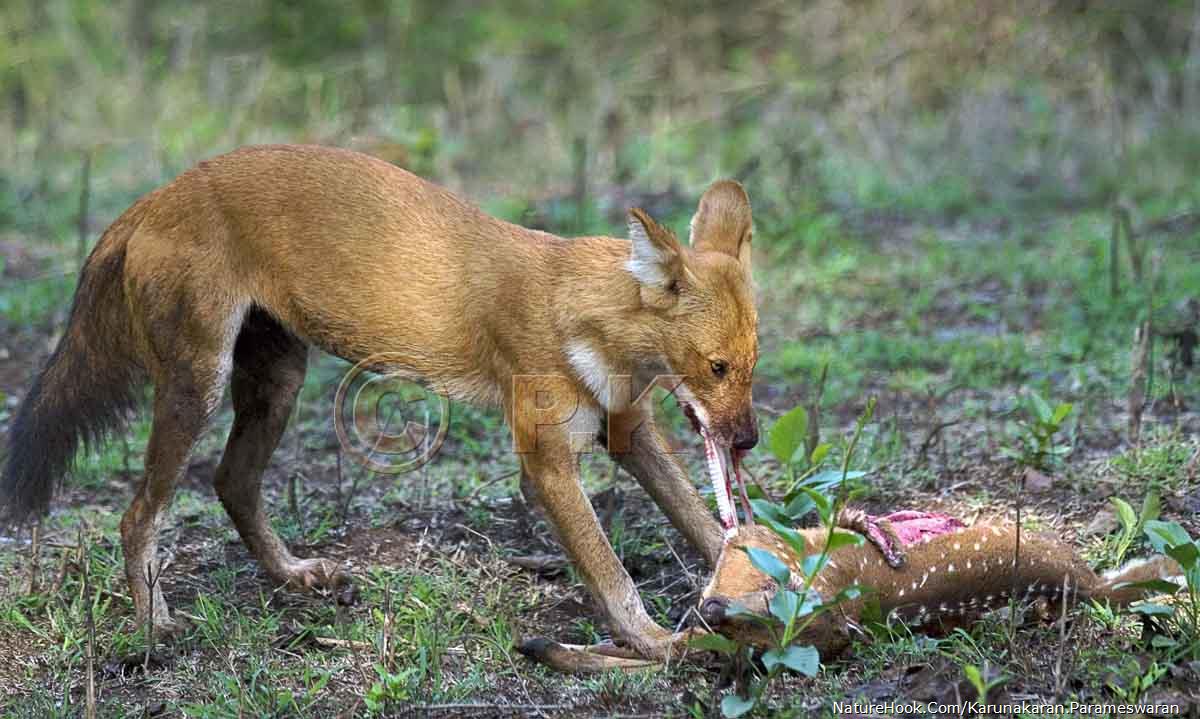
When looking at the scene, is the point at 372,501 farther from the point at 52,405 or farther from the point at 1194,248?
the point at 1194,248

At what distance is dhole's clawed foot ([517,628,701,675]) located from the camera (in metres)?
4.33

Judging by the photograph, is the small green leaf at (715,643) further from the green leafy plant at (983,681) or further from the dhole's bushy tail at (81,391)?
the dhole's bushy tail at (81,391)

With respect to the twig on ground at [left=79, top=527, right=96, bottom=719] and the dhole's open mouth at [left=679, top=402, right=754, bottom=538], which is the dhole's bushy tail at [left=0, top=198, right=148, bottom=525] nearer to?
the twig on ground at [left=79, top=527, right=96, bottom=719]

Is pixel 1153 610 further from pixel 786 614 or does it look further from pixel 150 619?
pixel 150 619

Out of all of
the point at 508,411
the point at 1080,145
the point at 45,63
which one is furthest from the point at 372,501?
the point at 45,63

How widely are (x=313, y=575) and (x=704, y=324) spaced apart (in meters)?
1.62

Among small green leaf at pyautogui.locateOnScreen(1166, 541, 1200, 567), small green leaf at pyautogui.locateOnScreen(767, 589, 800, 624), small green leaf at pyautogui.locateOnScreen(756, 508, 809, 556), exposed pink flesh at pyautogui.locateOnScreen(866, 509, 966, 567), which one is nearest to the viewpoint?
small green leaf at pyautogui.locateOnScreen(767, 589, 800, 624)

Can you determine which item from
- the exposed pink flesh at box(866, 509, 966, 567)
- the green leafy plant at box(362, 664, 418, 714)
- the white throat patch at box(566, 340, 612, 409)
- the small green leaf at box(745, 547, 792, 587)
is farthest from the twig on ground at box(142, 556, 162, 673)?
the exposed pink flesh at box(866, 509, 966, 567)

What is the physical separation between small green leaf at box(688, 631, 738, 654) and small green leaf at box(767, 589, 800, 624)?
14cm

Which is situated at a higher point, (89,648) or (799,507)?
(799,507)

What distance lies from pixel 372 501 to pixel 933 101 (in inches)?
319

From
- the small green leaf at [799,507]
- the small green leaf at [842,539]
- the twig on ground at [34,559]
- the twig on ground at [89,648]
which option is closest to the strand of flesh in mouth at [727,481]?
the small green leaf at [799,507]

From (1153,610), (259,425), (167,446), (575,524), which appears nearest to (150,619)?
(167,446)

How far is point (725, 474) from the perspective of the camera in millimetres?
4570
